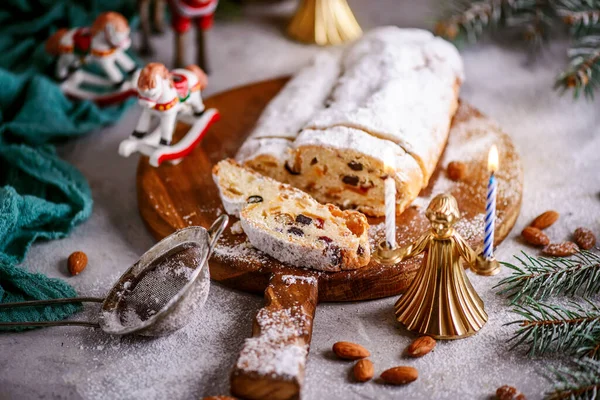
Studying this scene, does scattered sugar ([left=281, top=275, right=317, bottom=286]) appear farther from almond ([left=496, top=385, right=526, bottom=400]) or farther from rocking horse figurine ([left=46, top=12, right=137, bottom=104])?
rocking horse figurine ([left=46, top=12, right=137, bottom=104])

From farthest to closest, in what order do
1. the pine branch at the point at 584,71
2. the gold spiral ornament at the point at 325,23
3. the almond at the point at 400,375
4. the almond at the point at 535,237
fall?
the gold spiral ornament at the point at 325,23 → the pine branch at the point at 584,71 → the almond at the point at 535,237 → the almond at the point at 400,375

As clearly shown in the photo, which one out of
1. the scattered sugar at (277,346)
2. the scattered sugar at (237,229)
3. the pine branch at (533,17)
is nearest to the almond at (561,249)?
the scattered sugar at (277,346)

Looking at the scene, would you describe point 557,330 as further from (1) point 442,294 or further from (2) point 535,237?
(2) point 535,237

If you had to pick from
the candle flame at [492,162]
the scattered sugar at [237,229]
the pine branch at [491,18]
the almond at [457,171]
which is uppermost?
the candle flame at [492,162]

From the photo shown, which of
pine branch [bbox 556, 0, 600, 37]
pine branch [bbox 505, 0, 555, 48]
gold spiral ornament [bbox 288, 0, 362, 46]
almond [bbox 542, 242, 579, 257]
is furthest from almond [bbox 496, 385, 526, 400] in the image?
gold spiral ornament [bbox 288, 0, 362, 46]

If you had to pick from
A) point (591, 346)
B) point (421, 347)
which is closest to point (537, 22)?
point (591, 346)

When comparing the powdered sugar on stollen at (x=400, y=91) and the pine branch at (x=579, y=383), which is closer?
the pine branch at (x=579, y=383)

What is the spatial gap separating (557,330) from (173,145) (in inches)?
64.2

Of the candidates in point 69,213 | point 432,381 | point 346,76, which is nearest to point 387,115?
point 346,76

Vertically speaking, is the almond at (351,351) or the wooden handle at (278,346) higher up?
the wooden handle at (278,346)

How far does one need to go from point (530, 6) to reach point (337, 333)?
89.6 inches

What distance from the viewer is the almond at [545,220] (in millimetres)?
2744

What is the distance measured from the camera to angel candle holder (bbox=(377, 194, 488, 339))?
2.13 m

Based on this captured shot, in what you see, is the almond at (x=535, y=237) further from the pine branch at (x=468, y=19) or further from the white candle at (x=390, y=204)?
the pine branch at (x=468, y=19)
